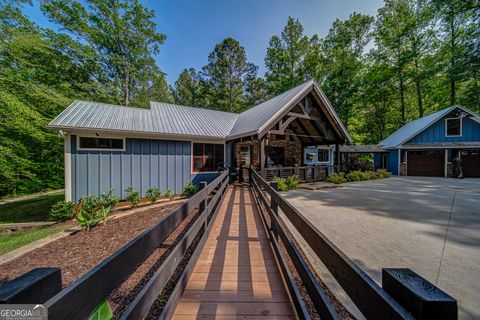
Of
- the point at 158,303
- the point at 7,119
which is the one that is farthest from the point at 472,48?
the point at 7,119

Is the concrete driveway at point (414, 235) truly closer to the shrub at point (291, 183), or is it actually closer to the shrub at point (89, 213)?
the shrub at point (291, 183)

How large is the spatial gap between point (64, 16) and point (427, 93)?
32.5 m

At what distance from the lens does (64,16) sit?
498 inches

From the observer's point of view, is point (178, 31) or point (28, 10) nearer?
point (28, 10)

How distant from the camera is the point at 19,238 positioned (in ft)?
16.8

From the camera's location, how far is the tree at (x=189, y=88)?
2389cm

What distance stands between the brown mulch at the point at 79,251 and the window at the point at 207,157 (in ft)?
13.1

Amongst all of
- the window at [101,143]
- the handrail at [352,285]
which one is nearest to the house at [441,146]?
the handrail at [352,285]

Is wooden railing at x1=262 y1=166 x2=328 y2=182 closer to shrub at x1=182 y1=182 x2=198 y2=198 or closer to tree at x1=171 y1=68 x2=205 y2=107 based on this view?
shrub at x1=182 y1=182 x2=198 y2=198

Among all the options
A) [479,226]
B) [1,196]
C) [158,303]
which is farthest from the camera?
[1,196]

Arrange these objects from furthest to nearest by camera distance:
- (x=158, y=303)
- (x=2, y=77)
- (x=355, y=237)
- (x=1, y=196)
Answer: (x=1, y=196) < (x=2, y=77) < (x=355, y=237) < (x=158, y=303)

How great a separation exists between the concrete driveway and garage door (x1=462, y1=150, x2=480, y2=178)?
1049 cm

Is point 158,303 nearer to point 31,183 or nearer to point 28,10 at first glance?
point 31,183

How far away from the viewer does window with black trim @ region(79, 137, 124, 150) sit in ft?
22.5
